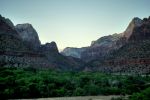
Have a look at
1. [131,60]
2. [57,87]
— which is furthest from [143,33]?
[57,87]

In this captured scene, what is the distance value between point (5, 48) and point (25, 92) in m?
55.3

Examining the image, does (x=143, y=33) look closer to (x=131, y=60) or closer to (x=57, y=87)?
(x=131, y=60)

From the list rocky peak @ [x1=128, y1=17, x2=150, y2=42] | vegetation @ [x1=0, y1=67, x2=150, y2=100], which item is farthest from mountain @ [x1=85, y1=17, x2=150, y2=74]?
vegetation @ [x1=0, y1=67, x2=150, y2=100]

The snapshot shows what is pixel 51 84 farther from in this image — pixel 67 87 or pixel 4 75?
pixel 4 75

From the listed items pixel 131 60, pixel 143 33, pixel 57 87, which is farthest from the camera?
pixel 143 33

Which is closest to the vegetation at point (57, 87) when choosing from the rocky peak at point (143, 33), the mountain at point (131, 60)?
the mountain at point (131, 60)

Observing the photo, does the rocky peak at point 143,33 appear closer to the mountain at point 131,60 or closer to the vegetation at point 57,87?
the mountain at point 131,60

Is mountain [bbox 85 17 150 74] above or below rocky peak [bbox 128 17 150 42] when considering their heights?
below

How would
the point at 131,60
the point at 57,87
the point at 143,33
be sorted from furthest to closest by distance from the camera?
the point at 143,33, the point at 131,60, the point at 57,87

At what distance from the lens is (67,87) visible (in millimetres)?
85375

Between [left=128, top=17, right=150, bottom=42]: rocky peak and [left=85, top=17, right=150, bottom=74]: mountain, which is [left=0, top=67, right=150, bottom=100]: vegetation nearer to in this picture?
[left=85, top=17, right=150, bottom=74]: mountain

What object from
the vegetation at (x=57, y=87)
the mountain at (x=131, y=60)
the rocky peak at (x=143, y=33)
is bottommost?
the vegetation at (x=57, y=87)

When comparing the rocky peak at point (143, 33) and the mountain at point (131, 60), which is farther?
the rocky peak at point (143, 33)

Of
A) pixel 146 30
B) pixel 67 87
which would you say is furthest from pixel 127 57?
pixel 67 87
